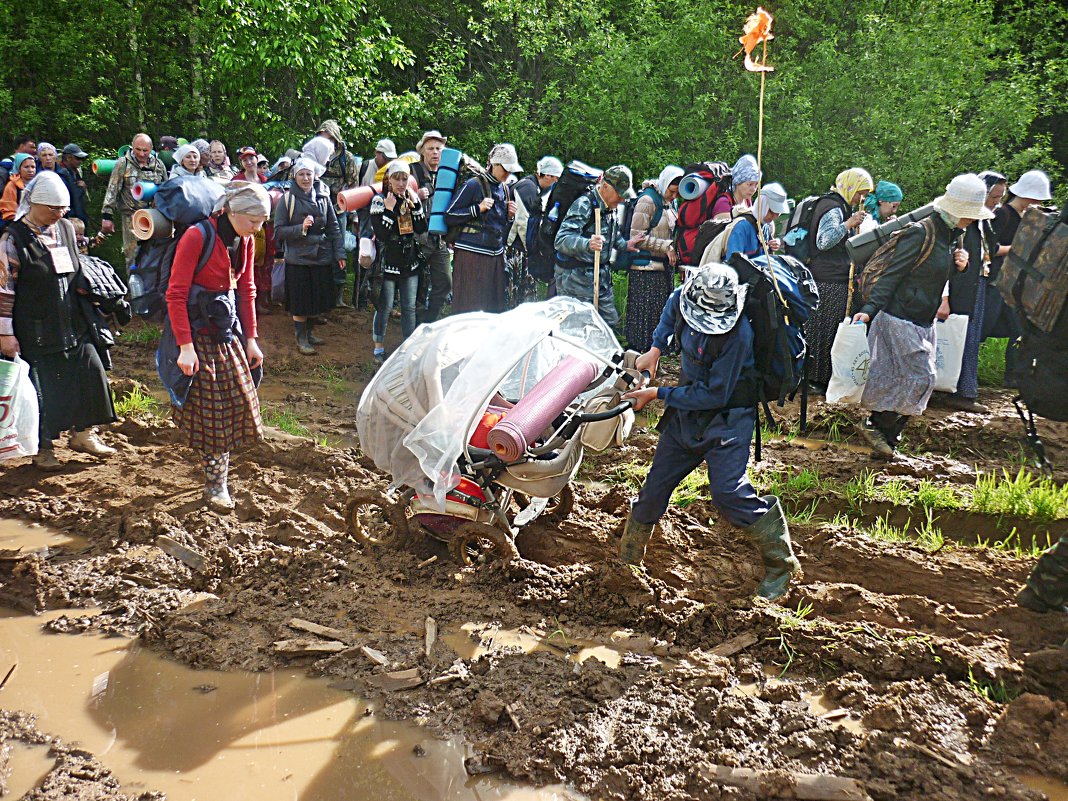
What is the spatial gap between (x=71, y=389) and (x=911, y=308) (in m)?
6.11

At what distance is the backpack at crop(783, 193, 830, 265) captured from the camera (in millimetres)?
8547

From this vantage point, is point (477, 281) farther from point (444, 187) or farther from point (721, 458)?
point (721, 458)

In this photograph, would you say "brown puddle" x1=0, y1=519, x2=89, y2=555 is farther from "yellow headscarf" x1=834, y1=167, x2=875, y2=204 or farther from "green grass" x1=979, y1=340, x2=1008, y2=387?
"green grass" x1=979, y1=340, x2=1008, y2=387

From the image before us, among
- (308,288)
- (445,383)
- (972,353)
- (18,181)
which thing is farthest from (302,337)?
(972,353)

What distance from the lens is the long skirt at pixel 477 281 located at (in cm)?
868

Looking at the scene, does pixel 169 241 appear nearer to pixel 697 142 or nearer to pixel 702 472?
pixel 702 472

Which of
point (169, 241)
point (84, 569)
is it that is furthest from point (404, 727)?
point (169, 241)

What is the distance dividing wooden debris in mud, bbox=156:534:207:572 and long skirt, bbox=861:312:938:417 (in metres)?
4.80

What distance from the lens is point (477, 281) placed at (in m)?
8.72

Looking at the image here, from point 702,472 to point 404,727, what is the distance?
341cm

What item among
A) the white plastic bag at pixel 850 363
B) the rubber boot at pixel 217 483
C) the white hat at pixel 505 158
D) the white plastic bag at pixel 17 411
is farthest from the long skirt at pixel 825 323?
the white plastic bag at pixel 17 411

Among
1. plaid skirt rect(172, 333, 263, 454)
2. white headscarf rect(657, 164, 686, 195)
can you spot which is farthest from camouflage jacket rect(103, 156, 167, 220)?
plaid skirt rect(172, 333, 263, 454)

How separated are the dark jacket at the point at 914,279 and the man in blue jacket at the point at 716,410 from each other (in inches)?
102

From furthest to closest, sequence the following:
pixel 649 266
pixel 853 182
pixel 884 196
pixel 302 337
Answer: pixel 302 337, pixel 884 196, pixel 649 266, pixel 853 182
